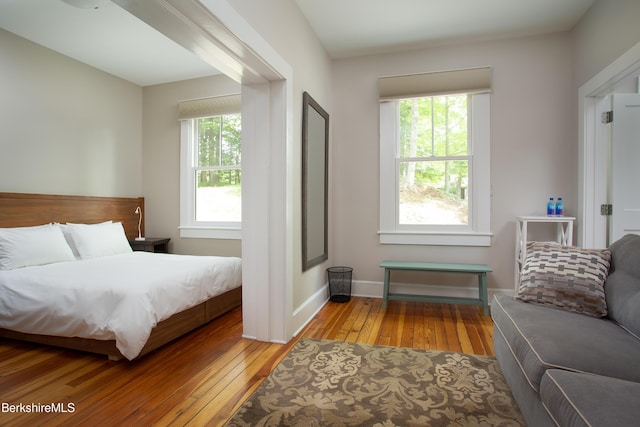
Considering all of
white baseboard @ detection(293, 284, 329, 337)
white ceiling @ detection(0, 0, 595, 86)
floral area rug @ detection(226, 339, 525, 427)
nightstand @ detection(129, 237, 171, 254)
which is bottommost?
floral area rug @ detection(226, 339, 525, 427)

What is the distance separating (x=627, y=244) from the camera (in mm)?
1995

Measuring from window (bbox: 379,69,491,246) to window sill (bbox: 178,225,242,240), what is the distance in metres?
1.87

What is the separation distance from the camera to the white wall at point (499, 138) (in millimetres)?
3451

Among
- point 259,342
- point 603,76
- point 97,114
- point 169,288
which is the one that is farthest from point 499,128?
point 97,114

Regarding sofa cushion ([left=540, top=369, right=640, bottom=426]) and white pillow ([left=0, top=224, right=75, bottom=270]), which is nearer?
sofa cushion ([left=540, top=369, right=640, bottom=426])

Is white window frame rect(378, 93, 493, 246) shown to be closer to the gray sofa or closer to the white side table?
the white side table

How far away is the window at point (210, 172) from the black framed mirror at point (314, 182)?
4.32 feet

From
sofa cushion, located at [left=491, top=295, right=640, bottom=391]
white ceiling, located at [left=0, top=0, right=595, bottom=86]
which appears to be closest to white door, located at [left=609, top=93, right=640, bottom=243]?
white ceiling, located at [left=0, top=0, right=595, bottom=86]

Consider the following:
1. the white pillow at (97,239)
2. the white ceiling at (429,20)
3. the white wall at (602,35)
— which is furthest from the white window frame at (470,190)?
the white pillow at (97,239)

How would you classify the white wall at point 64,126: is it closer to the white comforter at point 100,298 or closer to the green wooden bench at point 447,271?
the white comforter at point 100,298

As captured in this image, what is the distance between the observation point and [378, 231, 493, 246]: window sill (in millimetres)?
3639

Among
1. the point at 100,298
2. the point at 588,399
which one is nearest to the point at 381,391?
the point at 588,399

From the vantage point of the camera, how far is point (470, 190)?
3.69m

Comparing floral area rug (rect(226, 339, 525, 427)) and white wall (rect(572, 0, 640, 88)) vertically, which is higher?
white wall (rect(572, 0, 640, 88))
